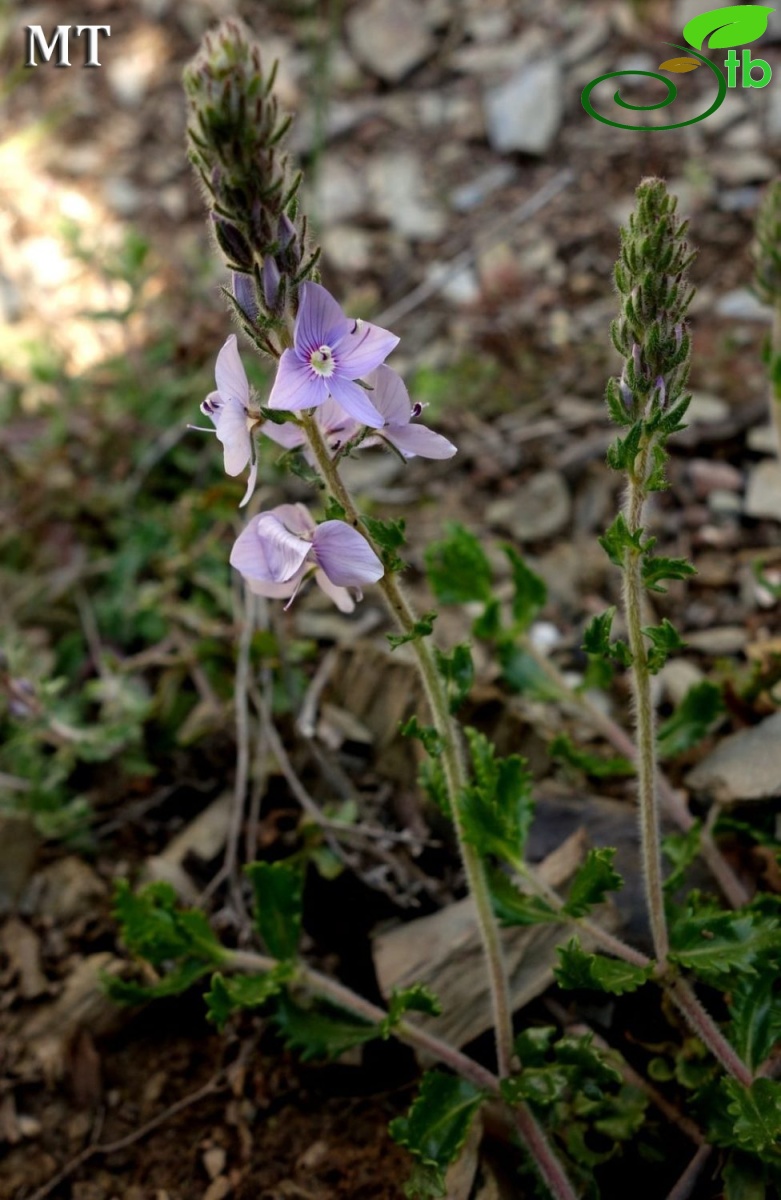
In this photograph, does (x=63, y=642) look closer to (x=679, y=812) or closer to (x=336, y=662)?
(x=336, y=662)

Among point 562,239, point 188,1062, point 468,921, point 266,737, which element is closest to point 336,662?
point 266,737

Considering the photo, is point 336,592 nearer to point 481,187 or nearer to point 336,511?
point 336,511

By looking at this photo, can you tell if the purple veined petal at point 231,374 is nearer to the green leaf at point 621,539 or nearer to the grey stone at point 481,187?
the green leaf at point 621,539

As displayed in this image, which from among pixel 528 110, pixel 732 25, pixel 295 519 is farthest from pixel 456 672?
pixel 528 110

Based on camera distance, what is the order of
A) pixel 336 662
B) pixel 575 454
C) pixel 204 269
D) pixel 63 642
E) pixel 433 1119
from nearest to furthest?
1. pixel 433 1119
2. pixel 336 662
3. pixel 63 642
4. pixel 575 454
5. pixel 204 269

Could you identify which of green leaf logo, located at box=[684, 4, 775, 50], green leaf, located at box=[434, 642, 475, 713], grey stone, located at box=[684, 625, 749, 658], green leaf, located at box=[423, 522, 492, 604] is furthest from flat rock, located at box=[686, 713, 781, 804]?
green leaf logo, located at box=[684, 4, 775, 50]
